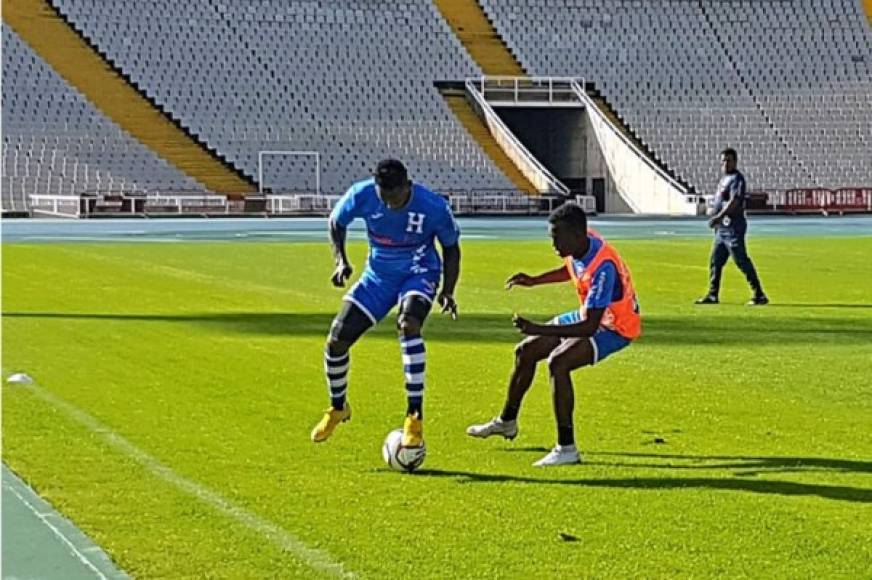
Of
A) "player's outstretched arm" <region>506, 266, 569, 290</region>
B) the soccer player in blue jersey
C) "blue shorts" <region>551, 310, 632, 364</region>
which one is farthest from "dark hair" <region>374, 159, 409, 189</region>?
"blue shorts" <region>551, 310, 632, 364</region>

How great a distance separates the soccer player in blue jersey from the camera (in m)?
8.79

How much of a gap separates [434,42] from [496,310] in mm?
37807

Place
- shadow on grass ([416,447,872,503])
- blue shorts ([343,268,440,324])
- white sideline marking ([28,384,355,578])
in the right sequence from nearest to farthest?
white sideline marking ([28,384,355,578]) → shadow on grass ([416,447,872,503]) → blue shorts ([343,268,440,324])

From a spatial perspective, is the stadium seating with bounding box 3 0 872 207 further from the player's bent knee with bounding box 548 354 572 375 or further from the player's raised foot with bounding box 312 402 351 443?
the player's bent knee with bounding box 548 354 572 375

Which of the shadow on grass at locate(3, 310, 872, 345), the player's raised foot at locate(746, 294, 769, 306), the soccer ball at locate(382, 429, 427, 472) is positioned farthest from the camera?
the player's raised foot at locate(746, 294, 769, 306)

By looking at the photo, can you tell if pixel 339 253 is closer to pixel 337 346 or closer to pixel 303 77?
pixel 337 346

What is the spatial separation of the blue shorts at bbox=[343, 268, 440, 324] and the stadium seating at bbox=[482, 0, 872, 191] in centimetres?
4576

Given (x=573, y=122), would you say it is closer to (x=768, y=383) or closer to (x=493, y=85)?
(x=493, y=85)

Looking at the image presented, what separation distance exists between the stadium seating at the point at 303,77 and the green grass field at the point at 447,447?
32.6 m

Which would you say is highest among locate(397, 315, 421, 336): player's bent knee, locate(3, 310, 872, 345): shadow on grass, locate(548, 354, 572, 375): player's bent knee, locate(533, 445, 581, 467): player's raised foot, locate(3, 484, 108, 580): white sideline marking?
locate(397, 315, 421, 336): player's bent knee

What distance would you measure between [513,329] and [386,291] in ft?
24.4

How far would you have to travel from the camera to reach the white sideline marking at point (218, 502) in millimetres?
6473

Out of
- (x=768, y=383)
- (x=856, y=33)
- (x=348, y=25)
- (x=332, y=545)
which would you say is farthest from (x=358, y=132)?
(x=332, y=545)

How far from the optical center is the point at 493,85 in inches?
2141
